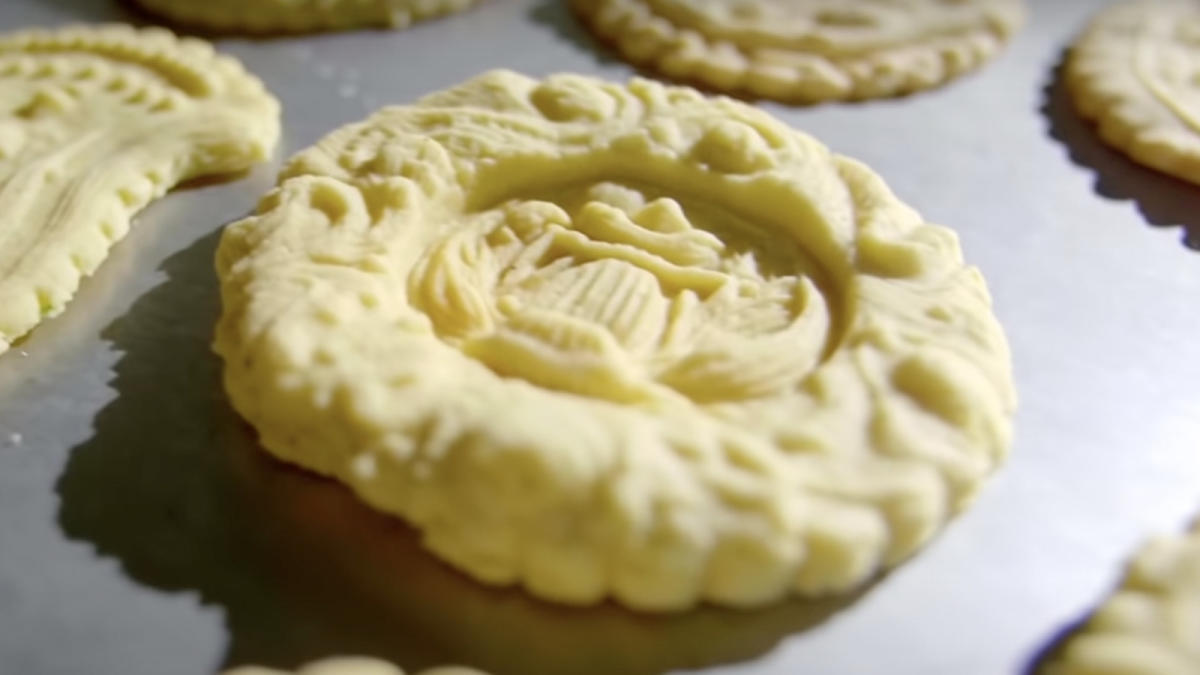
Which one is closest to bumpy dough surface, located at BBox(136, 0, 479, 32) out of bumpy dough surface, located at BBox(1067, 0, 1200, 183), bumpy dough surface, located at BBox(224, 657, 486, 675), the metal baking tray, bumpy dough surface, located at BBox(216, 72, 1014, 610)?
the metal baking tray

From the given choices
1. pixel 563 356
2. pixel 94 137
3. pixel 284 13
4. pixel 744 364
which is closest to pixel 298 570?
pixel 563 356

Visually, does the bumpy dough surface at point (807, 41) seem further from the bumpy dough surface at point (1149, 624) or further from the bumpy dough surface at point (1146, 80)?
the bumpy dough surface at point (1149, 624)

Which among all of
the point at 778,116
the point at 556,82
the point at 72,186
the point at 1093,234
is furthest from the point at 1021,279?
the point at 72,186

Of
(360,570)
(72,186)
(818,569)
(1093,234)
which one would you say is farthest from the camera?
(1093,234)

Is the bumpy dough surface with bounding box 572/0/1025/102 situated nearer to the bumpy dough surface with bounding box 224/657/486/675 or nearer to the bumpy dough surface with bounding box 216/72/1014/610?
the bumpy dough surface with bounding box 216/72/1014/610

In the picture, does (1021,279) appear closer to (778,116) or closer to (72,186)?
(778,116)

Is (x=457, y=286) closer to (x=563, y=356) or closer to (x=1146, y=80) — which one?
(x=563, y=356)
